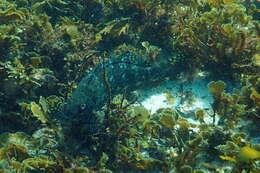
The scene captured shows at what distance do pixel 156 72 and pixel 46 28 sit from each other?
1.92m

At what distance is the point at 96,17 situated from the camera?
6.39 metres

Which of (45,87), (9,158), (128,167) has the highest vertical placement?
(45,87)

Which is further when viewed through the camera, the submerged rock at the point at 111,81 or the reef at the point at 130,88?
the submerged rock at the point at 111,81

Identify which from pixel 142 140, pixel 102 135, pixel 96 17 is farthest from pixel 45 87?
pixel 96 17

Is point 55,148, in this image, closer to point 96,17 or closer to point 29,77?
point 29,77

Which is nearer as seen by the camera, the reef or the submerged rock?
the reef

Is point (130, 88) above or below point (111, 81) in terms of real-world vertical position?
below

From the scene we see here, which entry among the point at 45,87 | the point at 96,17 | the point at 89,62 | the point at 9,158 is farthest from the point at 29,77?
the point at 96,17

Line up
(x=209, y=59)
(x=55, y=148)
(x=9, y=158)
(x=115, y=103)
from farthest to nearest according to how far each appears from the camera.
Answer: (x=209, y=59) < (x=115, y=103) < (x=55, y=148) < (x=9, y=158)

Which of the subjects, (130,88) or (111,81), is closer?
(111,81)

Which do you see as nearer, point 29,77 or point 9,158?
point 9,158

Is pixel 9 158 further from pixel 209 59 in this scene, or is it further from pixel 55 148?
pixel 209 59

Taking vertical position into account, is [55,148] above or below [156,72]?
below

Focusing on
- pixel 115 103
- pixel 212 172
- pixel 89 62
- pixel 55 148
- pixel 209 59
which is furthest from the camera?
pixel 89 62
